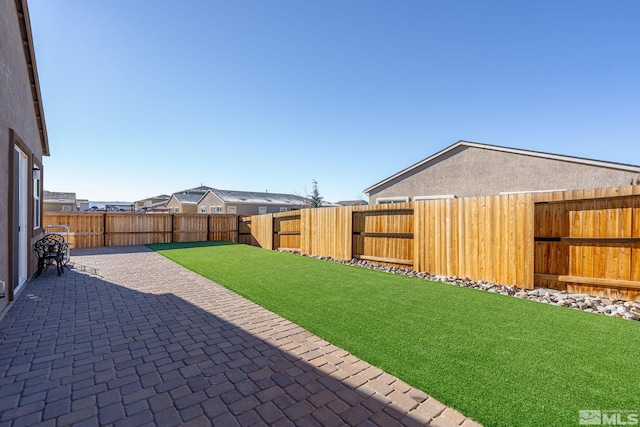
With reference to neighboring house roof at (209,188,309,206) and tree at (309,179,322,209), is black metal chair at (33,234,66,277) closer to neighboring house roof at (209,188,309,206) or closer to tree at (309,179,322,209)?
neighboring house roof at (209,188,309,206)

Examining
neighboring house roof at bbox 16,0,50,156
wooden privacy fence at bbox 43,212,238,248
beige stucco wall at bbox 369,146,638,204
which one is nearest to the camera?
neighboring house roof at bbox 16,0,50,156

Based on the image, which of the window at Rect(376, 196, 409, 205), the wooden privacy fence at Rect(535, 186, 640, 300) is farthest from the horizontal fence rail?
the window at Rect(376, 196, 409, 205)

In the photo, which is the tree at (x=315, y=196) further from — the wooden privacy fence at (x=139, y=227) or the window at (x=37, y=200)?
the window at (x=37, y=200)

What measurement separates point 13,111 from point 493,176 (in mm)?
14193

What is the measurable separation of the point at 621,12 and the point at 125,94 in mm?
15119

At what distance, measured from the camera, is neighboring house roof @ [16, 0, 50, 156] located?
583 centimetres

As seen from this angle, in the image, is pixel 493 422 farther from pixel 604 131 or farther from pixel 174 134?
pixel 174 134

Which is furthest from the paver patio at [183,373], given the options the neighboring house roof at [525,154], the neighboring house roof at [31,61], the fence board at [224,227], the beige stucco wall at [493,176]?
the fence board at [224,227]

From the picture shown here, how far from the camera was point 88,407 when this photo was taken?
230cm

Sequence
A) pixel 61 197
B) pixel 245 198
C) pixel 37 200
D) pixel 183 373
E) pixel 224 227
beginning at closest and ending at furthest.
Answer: pixel 183 373 < pixel 37 200 < pixel 224 227 < pixel 245 198 < pixel 61 197

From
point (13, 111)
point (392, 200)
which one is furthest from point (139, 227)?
point (392, 200)

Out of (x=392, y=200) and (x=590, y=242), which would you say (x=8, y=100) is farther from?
(x=392, y=200)

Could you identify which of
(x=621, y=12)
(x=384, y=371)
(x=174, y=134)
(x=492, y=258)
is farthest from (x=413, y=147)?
(x=384, y=371)

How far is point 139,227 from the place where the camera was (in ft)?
50.6
